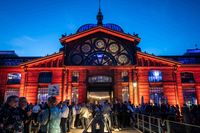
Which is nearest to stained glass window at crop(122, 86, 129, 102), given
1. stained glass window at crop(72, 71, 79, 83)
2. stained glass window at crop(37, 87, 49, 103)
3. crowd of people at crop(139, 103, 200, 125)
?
crowd of people at crop(139, 103, 200, 125)

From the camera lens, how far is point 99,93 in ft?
85.4

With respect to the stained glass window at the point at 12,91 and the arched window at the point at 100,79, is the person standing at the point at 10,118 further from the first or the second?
the stained glass window at the point at 12,91

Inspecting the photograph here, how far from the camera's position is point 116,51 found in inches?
995

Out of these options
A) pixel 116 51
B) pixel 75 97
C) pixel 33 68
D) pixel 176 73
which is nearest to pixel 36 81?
pixel 33 68

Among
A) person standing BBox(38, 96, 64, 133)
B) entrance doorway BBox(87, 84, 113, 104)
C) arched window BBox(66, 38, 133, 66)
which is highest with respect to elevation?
arched window BBox(66, 38, 133, 66)

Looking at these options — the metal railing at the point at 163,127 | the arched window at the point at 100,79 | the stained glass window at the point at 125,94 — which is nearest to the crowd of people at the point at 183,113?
the metal railing at the point at 163,127

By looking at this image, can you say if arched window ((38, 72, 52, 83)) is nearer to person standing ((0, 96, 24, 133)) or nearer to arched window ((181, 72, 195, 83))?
arched window ((181, 72, 195, 83))

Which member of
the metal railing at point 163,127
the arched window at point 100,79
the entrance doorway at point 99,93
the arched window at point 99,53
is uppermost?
the arched window at point 99,53

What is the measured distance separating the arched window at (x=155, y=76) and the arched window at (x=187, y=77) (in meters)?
3.35

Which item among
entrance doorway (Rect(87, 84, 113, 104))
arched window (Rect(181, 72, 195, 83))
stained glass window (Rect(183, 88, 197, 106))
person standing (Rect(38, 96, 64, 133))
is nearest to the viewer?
person standing (Rect(38, 96, 64, 133))

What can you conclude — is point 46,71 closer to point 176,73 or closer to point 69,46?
point 69,46

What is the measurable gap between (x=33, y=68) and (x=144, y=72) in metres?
14.7

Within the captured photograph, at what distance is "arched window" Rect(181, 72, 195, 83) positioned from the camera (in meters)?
25.3

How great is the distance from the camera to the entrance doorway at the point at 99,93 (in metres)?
24.4
